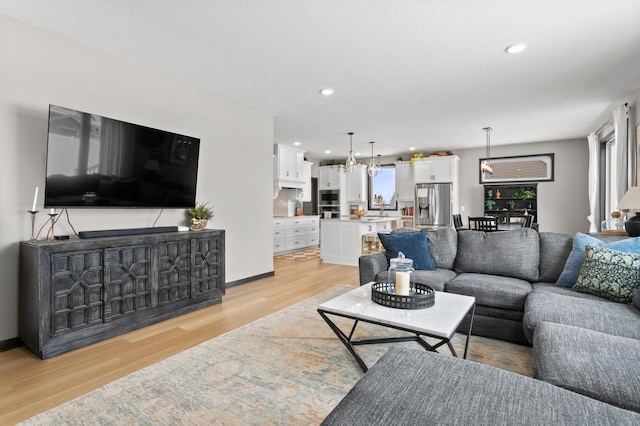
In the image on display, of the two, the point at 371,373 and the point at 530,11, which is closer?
the point at 371,373

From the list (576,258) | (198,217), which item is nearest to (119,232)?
(198,217)

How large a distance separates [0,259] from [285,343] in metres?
2.32

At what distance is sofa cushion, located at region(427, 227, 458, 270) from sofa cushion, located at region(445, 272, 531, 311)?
0.45 metres

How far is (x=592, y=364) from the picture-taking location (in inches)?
55.6

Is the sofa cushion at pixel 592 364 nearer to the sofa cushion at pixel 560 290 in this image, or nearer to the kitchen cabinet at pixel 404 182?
the sofa cushion at pixel 560 290

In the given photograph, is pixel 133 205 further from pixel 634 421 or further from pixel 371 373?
pixel 634 421

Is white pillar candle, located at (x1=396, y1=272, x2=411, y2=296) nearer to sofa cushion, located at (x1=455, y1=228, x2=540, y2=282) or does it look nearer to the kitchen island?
sofa cushion, located at (x1=455, y1=228, x2=540, y2=282)

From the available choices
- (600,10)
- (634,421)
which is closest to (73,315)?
(634,421)

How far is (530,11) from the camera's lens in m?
2.51

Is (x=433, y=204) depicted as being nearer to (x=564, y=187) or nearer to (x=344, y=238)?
(x=564, y=187)

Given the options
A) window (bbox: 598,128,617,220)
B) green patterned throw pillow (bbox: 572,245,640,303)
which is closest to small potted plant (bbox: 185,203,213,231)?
green patterned throw pillow (bbox: 572,245,640,303)

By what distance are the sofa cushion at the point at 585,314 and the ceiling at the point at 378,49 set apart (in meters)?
2.13

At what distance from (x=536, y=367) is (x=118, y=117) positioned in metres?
3.87

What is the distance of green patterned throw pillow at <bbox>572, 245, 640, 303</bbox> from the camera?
232 centimetres
